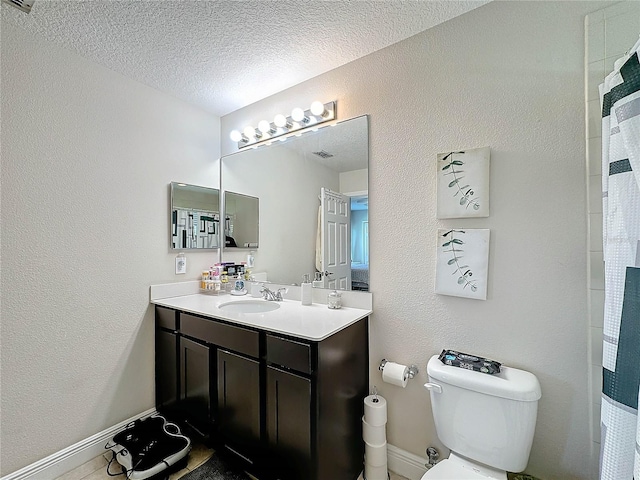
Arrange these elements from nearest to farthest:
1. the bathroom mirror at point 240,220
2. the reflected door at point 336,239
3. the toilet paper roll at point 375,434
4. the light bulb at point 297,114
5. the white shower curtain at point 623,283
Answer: the white shower curtain at point 623,283
the toilet paper roll at point 375,434
the reflected door at point 336,239
the light bulb at point 297,114
the bathroom mirror at point 240,220

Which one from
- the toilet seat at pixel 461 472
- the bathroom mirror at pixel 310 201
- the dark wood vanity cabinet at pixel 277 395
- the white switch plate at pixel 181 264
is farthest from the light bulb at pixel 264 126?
the toilet seat at pixel 461 472

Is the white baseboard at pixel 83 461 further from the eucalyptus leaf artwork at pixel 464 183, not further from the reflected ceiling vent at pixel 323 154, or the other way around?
the reflected ceiling vent at pixel 323 154

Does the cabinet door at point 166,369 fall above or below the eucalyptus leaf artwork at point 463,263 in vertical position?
below

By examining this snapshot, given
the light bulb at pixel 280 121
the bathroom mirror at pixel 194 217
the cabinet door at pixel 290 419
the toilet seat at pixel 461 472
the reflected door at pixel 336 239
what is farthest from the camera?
the bathroom mirror at pixel 194 217

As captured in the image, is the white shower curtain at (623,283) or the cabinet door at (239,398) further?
the cabinet door at (239,398)

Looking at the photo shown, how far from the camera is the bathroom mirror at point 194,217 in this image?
2111 millimetres

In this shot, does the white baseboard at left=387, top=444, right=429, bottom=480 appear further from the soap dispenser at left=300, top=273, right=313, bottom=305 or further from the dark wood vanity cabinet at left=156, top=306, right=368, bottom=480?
the soap dispenser at left=300, top=273, right=313, bottom=305

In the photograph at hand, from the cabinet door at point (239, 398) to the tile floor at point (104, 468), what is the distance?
28 cm

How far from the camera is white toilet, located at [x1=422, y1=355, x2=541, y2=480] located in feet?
3.56

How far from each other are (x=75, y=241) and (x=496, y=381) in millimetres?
2277

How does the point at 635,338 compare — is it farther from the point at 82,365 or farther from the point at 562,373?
the point at 82,365

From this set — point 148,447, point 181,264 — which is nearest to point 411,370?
point 148,447

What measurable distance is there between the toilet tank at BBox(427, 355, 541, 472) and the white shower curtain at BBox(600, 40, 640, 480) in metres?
0.37

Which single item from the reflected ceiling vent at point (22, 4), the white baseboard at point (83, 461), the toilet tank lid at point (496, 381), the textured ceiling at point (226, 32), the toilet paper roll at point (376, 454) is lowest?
the white baseboard at point (83, 461)
